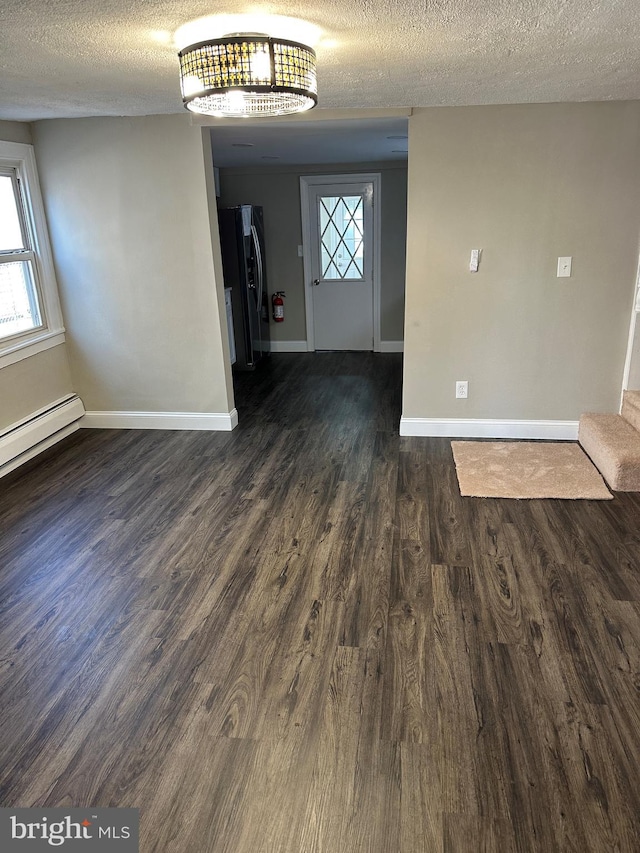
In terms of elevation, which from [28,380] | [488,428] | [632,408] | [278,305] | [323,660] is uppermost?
[278,305]

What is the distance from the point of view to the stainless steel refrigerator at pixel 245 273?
6285 millimetres

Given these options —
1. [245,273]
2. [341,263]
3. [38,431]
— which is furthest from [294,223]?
[38,431]

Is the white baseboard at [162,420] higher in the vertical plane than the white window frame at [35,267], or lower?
lower

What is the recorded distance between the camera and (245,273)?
6.38m

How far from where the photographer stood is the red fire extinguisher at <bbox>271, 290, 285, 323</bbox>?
7.23 meters

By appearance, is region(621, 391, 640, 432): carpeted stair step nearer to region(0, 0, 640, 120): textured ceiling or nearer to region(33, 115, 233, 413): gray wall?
region(0, 0, 640, 120): textured ceiling

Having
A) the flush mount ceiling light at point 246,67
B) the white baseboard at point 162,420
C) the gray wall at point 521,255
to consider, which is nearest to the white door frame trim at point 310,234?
the white baseboard at point 162,420

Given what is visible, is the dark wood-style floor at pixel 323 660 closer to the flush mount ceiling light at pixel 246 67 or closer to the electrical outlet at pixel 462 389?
the electrical outlet at pixel 462 389

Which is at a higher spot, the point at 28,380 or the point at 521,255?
the point at 521,255

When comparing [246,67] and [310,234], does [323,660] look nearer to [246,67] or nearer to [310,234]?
[246,67]

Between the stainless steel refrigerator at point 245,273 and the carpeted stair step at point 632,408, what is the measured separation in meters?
3.79

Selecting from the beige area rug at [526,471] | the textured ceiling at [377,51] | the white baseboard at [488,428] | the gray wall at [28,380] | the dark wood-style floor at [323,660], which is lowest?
the dark wood-style floor at [323,660]

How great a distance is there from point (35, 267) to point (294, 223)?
3.34m

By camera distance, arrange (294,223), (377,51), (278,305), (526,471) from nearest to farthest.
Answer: (377,51)
(526,471)
(294,223)
(278,305)
